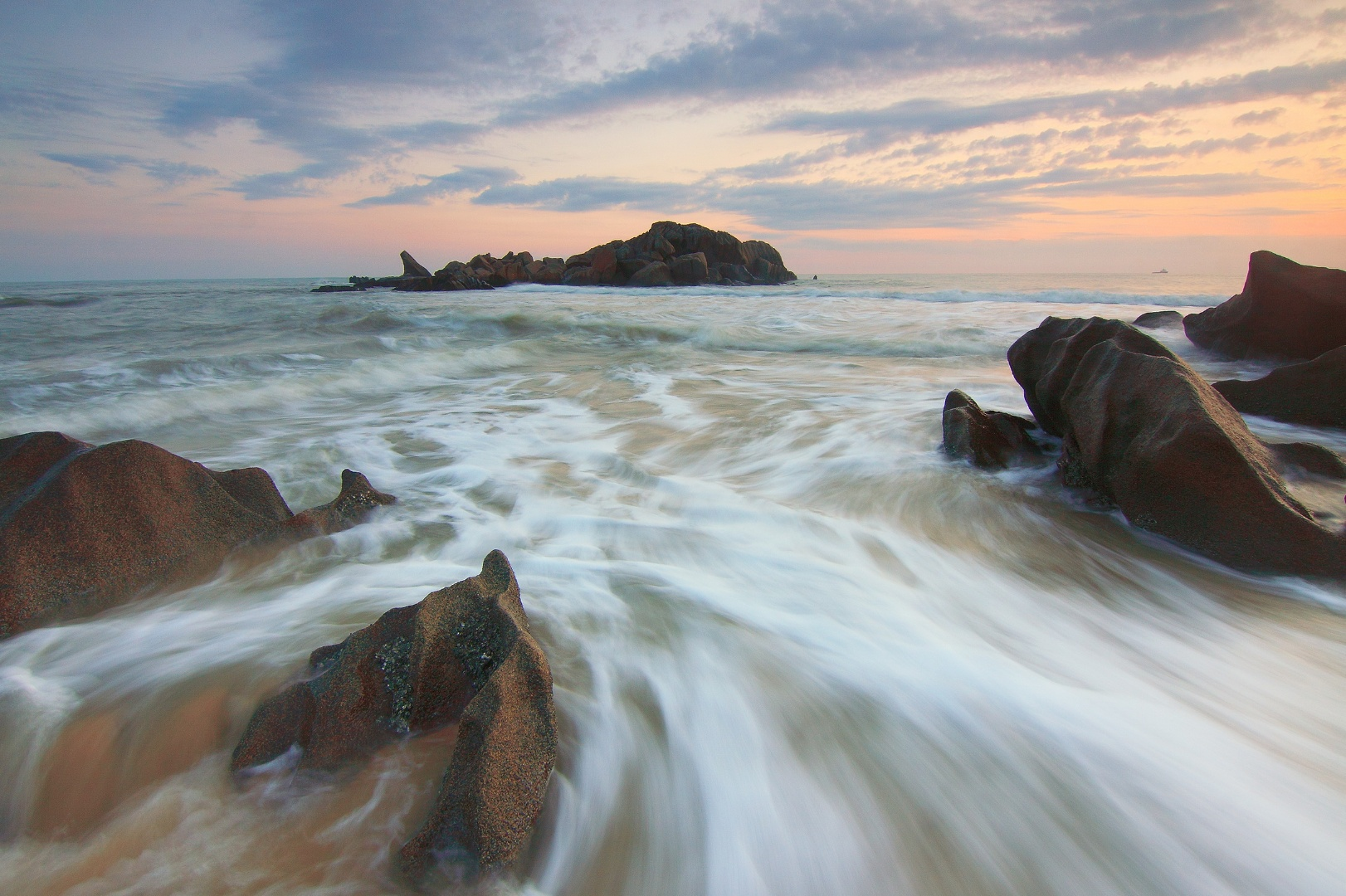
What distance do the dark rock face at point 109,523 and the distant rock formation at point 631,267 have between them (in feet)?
106

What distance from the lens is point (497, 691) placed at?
1.40 meters

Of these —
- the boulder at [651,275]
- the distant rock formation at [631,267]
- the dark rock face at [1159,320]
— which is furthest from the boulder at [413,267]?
the dark rock face at [1159,320]

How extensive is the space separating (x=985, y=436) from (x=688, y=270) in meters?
37.8

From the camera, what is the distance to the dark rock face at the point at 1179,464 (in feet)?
8.29

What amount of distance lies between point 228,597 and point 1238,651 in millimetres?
3664

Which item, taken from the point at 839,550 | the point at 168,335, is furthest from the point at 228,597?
the point at 168,335

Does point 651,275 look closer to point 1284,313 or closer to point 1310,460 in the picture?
point 1284,313

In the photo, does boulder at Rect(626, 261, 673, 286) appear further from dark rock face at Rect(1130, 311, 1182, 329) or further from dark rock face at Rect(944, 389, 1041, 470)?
dark rock face at Rect(944, 389, 1041, 470)

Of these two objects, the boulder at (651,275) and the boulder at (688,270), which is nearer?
the boulder at (651,275)

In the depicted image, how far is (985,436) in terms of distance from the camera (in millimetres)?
3945

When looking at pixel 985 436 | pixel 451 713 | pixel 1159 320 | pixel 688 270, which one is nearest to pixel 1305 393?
pixel 985 436

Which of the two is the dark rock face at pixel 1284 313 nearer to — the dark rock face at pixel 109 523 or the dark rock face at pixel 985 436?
the dark rock face at pixel 985 436

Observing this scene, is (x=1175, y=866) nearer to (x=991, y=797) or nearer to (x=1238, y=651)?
(x=991, y=797)

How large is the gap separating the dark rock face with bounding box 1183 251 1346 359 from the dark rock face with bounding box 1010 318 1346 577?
3861 mm
